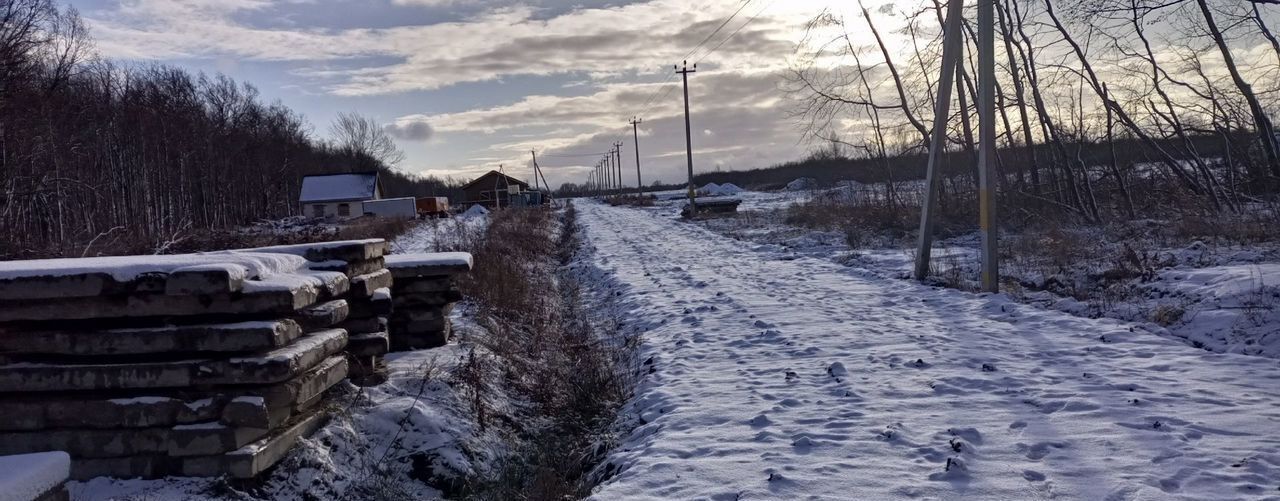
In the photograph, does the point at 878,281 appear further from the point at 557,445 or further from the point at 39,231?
the point at 39,231

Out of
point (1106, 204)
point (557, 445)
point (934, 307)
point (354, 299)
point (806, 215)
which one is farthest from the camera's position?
point (806, 215)

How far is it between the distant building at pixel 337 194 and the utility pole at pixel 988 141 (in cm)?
6148

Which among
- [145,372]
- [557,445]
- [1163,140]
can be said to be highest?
[1163,140]

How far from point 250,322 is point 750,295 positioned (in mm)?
7537

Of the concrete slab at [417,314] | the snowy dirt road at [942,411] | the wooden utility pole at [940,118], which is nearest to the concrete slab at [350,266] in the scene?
the concrete slab at [417,314]

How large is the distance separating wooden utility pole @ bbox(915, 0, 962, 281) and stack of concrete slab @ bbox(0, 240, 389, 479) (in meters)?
9.35

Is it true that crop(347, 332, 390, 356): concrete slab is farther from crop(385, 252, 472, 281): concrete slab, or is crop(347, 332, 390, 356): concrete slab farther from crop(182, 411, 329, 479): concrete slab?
crop(182, 411, 329, 479): concrete slab

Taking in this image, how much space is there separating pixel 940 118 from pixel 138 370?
10.1 meters

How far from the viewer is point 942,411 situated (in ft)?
16.8

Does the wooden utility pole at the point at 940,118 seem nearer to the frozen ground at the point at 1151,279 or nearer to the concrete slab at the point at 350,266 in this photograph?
the frozen ground at the point at 1151,279

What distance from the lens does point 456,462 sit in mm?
5355

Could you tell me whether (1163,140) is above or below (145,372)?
above

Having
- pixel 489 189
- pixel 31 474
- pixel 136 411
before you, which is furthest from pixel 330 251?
pixel 489 189

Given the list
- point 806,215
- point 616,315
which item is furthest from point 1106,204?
point 616,315
